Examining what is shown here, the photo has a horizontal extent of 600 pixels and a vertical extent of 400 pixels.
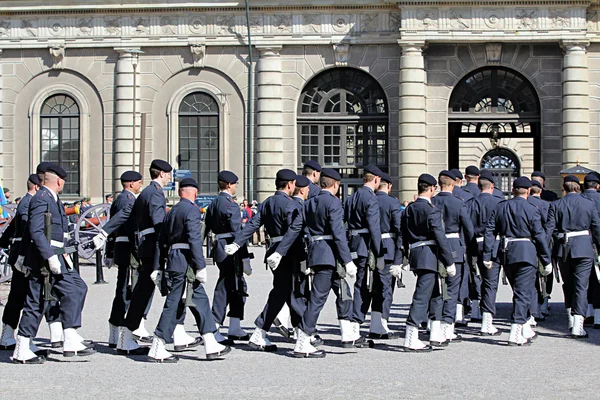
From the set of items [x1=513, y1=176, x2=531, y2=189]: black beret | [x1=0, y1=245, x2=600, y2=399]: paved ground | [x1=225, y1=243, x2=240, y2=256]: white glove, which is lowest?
[x1=0, y1=245, x2=600, y2=399]: paved ground

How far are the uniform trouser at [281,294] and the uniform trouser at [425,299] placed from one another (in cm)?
129

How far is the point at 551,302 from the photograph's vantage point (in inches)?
733

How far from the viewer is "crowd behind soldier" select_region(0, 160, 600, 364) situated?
1252cm

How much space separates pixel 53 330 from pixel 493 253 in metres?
5.75

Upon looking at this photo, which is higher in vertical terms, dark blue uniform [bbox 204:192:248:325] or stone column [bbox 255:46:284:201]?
stone column [bbox 255:46:284:201]

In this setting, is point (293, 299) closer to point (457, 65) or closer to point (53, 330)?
point (53, 330)

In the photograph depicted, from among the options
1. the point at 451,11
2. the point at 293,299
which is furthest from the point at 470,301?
the point at 451,11

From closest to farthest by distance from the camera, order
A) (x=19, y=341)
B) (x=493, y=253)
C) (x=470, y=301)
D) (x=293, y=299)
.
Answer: (x=19, y=341), (x=293, y=299), (x=493, y=253), (x=470, y=301)

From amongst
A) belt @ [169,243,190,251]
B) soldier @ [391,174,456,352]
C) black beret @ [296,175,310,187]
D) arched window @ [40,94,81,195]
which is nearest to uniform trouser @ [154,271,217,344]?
belt @ [169,243,190,251]

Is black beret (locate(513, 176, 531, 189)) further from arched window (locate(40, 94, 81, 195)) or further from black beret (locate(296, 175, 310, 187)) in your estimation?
arched window (locate(40, 94, 81, 195))

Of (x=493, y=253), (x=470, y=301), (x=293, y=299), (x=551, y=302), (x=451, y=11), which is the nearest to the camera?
(x=293, y=299)

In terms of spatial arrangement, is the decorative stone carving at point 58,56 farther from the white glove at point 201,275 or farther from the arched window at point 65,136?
the white glove at point 201,275

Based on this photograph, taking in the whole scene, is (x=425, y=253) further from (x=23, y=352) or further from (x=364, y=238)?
(x=23, y=352)

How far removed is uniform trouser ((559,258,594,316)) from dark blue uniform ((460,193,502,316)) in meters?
1.01
